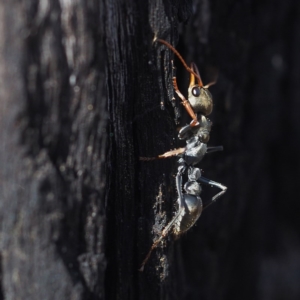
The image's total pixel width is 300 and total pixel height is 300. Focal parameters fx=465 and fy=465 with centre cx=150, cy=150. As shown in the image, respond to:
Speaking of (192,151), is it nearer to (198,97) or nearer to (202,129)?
(202,129)

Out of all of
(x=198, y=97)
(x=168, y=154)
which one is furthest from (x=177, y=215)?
(x=198, y=97)

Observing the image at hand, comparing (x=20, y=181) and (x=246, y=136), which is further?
(x=246, y=136)

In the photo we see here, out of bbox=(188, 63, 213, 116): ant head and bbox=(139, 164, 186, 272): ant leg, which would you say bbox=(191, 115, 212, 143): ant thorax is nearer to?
bbox=(188, 63, 213, 116): ant head

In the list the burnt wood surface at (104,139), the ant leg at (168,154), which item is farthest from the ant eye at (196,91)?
the ant leg at (168,154)

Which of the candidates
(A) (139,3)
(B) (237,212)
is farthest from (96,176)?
(B) (237,212)

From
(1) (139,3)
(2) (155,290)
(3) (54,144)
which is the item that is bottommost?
(2) (155,290)

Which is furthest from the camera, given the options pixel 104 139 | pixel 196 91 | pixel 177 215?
pixel 196 91

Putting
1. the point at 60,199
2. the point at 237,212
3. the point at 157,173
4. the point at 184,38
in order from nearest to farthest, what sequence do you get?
the point at 60,199, the point at 157,173, the point at 184,38, the point at 237,212

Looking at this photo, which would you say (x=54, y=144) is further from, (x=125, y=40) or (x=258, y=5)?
(x=258, y=5)

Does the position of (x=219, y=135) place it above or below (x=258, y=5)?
below
